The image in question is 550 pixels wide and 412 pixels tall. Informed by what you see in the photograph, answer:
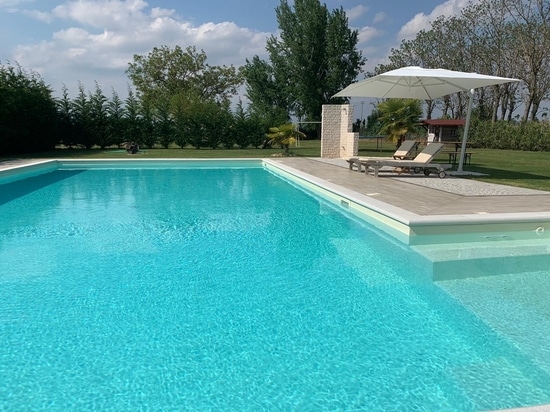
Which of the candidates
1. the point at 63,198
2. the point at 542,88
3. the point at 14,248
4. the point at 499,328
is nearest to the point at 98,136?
the point at 63,198

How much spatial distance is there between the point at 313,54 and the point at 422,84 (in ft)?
78.1

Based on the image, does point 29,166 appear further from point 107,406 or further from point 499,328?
point 499,328

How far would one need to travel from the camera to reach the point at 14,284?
4504mm

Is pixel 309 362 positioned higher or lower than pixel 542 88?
lower

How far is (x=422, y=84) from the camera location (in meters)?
12.0

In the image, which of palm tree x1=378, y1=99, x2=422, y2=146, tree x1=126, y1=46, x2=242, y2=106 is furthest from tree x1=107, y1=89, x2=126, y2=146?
tree x1=126, y1=46, x2=242, y2=106

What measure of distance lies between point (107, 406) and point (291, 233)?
4.51 meters

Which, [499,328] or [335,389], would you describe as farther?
[499,328]

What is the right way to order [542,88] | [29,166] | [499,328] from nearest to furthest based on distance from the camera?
[499,328], [29,166], [542,88]

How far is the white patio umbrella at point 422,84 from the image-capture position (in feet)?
33.0

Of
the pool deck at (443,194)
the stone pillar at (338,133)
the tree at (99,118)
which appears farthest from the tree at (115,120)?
the pool deck at (443,194)

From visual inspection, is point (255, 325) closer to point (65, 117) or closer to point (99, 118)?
point (99, 118)

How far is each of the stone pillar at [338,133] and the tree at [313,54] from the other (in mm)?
16507

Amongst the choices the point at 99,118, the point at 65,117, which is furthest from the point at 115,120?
→ the point at 65,117
